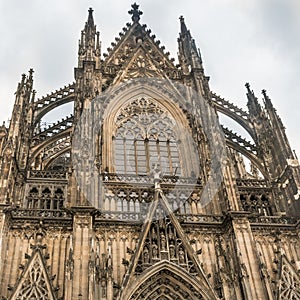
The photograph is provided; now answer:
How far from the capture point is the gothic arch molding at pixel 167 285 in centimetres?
1636

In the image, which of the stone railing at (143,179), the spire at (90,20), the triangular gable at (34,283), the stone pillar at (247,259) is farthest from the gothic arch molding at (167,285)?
the spire at (90,20)

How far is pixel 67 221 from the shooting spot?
17.7m

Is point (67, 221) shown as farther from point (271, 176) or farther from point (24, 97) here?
point (271, 176)

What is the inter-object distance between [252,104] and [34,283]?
51.0 feet

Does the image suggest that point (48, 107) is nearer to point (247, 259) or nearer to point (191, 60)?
point (191, 60)

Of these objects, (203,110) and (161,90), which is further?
(161,90)

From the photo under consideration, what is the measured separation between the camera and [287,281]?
17281 mm

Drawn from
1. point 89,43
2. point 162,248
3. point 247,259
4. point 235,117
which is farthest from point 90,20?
point 247,259

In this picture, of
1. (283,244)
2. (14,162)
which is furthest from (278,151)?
(14,162)

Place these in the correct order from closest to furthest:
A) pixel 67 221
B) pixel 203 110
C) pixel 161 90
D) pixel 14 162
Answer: pixel 67 221 < pixel 14 162 < pixel 203 110 < pixel 161 90

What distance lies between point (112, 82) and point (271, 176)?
9919mm

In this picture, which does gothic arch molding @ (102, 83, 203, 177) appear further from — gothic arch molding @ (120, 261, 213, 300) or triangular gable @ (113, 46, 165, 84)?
gothic arch molding @ (120, 261, 213, 300)

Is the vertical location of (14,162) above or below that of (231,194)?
above

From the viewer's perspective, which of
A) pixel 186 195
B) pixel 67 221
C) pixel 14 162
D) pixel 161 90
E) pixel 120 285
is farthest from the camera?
pixel 161 90
